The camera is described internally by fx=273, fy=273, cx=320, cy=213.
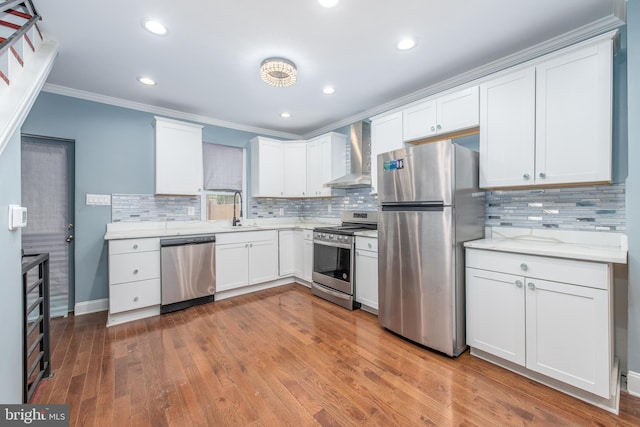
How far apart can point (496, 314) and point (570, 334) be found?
1.37 feet

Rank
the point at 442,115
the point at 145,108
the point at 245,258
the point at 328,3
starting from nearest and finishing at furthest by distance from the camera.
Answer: the point at 328,3 < the point at 442,115 < the point at 145,108 < the point at 245,258

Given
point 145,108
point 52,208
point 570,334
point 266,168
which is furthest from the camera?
point 266,168

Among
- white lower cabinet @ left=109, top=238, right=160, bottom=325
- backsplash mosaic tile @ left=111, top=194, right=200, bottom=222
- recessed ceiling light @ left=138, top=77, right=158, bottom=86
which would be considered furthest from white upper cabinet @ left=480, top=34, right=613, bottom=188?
backsplash mosaic tile @ left=111, top=194, right=200, bottom=222

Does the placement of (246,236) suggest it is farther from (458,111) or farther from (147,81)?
(458,111)

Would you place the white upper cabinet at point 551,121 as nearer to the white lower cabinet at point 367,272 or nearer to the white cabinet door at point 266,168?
the white lower cabinet at point 367,272

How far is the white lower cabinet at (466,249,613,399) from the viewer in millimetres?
1620

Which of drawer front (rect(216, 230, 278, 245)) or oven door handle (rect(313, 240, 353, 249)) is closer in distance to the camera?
oven door handle (rect(313, 240, 353, 249))

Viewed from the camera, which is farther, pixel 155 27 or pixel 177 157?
pixel 177 157

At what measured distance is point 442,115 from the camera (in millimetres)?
2602

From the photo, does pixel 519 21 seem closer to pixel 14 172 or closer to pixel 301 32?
pixel 301 32

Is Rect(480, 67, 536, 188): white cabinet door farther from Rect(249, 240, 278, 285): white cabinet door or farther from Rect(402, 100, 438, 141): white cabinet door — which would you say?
Rect(249, 240, 278, 285): white cabinet door

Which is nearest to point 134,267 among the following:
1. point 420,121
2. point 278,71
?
point 278,71

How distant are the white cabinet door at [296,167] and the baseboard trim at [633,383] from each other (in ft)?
12.6

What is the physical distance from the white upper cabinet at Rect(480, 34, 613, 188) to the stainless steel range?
1.61 meters
